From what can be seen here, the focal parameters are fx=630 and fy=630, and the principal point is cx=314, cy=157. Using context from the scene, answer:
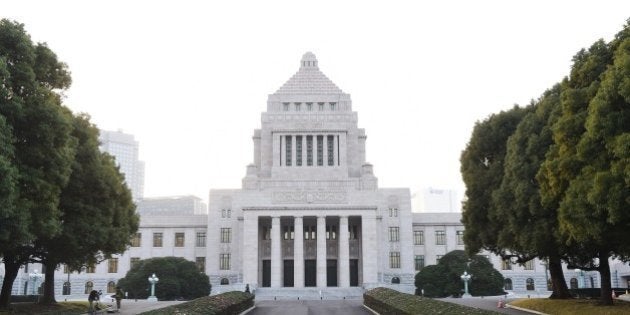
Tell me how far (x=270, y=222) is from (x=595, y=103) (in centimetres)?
5855

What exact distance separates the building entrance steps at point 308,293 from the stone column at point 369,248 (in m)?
3.98

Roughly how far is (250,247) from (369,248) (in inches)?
535

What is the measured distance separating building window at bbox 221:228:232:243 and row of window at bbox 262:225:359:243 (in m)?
4.63

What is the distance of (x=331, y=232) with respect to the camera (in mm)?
78312

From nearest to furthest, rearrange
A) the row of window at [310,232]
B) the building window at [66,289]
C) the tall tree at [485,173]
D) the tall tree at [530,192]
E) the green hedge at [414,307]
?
the green hedge at [414,307] < the tall tree at [530,192] < the tall tree at [485,173] < the row of window at [310,232] < the building window at [66,289]

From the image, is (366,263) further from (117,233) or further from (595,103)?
(595,103)

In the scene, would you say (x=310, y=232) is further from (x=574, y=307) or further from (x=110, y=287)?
(x=574, y=307)

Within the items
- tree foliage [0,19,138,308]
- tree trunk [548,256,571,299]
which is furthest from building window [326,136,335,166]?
tree foliage [0,19,138,308]

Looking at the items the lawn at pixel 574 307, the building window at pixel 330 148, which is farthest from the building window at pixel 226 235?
the lawn at pixel 574 307

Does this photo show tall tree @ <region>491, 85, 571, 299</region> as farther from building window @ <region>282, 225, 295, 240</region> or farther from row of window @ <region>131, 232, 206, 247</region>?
row of window @ <region>131, 232, 206, 247</region>

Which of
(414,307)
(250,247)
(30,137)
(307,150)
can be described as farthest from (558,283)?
(307,150)

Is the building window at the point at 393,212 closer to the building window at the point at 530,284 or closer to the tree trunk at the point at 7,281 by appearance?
the building window at the point at 530,284

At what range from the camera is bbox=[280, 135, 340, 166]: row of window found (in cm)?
8262

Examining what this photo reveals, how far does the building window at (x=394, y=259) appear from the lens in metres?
79.6
